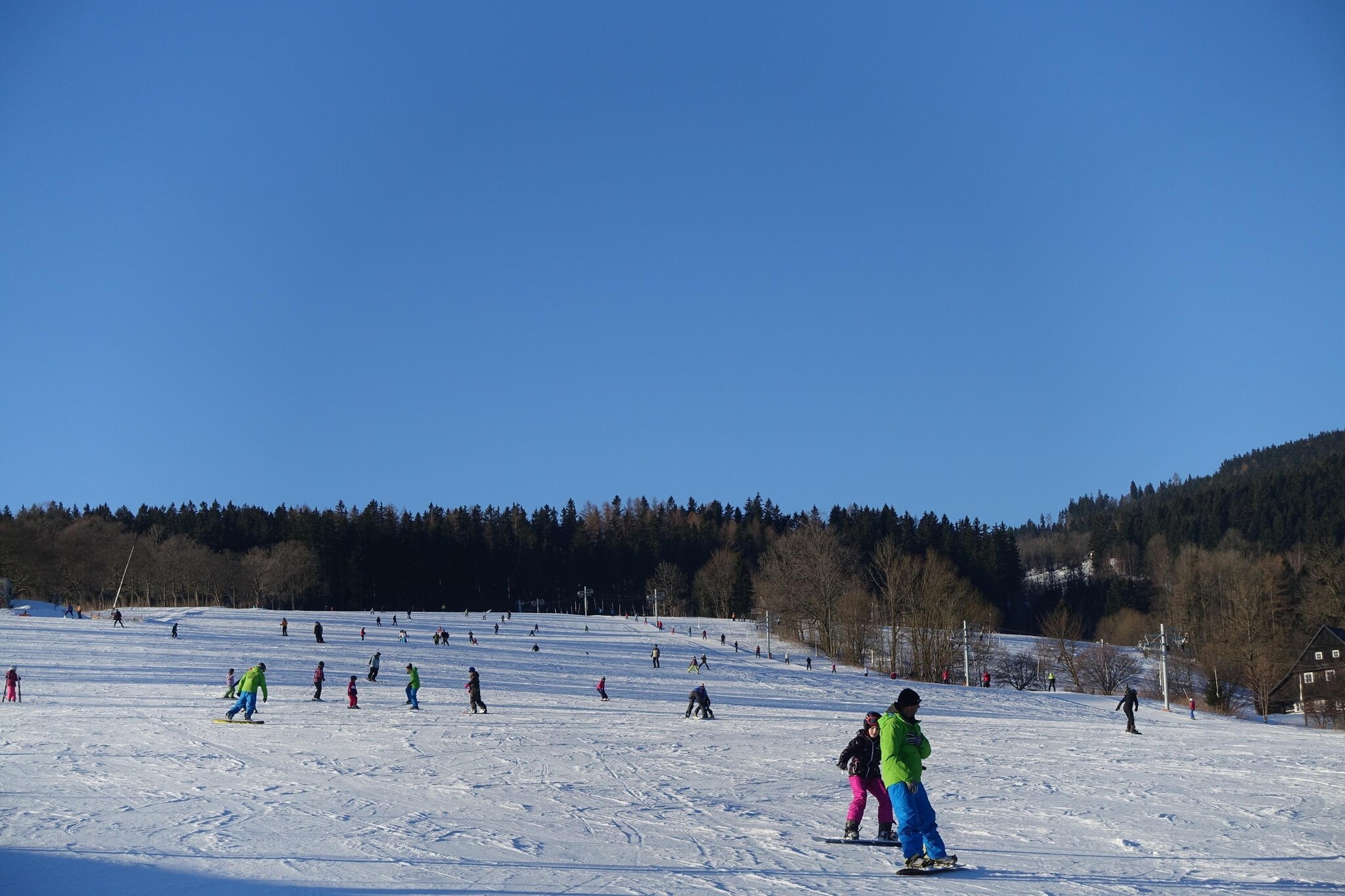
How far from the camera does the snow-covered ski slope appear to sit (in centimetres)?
909

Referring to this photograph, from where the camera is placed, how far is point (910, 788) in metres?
9.16

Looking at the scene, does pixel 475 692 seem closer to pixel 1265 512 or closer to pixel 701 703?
pixel 701 703

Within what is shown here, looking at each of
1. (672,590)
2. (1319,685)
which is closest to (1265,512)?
(672,590)

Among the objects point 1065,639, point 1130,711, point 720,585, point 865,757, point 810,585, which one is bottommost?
point 1065,639

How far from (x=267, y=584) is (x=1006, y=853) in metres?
123

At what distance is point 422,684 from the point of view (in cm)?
3588

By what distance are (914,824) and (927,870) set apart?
447 millimetres

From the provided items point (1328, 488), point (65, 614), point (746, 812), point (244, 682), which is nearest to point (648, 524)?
point (1328, 488)

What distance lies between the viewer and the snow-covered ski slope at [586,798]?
9.09 meters

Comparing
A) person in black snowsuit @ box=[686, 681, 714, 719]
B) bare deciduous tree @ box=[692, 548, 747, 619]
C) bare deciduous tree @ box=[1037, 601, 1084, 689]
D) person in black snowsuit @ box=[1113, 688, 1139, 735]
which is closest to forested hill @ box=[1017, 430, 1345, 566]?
bare deciduous tree @ box=[1037, 601, 1084, 689]

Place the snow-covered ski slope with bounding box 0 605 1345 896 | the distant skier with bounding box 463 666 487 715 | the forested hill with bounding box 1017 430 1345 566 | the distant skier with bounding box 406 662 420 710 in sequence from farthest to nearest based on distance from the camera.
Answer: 1. the forested hill with bounding box 1017 430 1345 566
2. the distant skier with bounding box 406 662 420 710
3. the distant skier with bounding box 463 666 487 715
4. the snow-covered ski slope with bounding box 0 605 1345 896

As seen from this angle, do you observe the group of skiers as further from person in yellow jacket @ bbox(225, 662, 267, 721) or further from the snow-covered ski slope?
person in yellow jacket @ bbox(225, 662, 267, 721)

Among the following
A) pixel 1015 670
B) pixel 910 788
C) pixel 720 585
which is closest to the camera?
pixel 910 788

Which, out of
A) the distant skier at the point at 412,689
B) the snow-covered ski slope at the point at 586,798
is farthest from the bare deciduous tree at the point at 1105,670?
the distant skier at the point at 412,689
